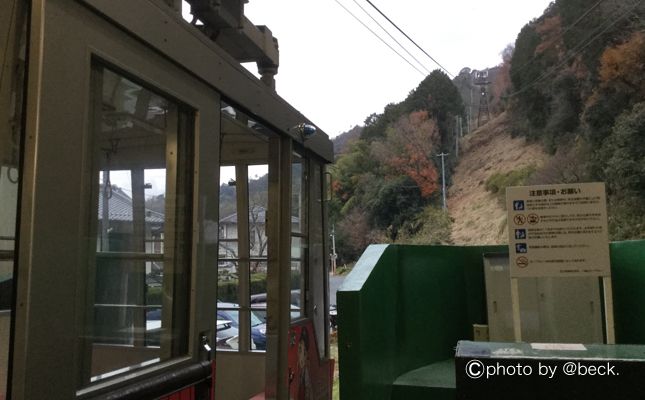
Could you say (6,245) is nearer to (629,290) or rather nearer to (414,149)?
(629,290)

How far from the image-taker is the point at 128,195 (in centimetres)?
222

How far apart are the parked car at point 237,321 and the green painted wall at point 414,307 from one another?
1.13m

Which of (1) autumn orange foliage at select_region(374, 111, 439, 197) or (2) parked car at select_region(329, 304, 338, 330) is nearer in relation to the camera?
(2) parked car at select_region(329, 304, 338, 330)

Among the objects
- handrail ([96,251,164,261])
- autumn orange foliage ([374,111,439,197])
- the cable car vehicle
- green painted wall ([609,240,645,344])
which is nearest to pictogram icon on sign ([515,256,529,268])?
green painted wall ([609,240,645,344])

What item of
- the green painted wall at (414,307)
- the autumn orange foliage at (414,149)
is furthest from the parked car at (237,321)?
the autumn orange foliage at (414,149)

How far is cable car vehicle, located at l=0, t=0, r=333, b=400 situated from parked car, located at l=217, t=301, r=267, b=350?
89 centimetres

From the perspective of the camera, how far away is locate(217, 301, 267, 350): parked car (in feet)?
15.4

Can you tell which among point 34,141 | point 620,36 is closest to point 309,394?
point 34,141

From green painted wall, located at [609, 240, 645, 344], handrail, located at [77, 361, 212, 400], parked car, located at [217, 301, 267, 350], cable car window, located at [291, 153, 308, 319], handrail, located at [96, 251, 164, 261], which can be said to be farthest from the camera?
parked car, located at [217, 301, 267, 350]

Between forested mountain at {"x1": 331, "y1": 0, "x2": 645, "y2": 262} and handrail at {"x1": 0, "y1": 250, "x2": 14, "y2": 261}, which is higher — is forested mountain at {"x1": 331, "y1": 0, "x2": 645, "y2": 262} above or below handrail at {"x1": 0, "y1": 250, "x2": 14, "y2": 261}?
above

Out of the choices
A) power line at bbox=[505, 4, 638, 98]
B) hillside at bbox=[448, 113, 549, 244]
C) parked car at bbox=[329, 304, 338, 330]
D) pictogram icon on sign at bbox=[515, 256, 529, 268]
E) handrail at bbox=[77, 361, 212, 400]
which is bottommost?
parked car at bbox=[329, 304, 338, 330]

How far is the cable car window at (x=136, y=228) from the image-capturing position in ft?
6.28

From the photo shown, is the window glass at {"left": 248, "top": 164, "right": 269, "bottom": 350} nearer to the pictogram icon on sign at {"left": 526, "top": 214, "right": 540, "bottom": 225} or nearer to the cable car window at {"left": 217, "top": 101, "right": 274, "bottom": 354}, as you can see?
the cable car window at {"left": 217, "top": 101, "right": 274, "bottom": 354}

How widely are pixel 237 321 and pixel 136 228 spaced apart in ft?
8.51
